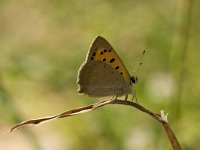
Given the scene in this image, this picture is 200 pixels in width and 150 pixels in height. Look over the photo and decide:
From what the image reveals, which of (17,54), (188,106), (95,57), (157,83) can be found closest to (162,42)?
(157,83)

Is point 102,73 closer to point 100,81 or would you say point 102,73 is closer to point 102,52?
point 100,81

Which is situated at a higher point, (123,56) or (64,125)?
(123,56)

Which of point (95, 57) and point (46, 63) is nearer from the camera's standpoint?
point (95, 57)

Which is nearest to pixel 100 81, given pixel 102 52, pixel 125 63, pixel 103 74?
pixel 103 74

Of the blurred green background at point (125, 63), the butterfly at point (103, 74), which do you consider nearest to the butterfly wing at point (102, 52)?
the butterfly at point (103, 74)

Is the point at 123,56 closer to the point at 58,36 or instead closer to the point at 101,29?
the point at 101,29

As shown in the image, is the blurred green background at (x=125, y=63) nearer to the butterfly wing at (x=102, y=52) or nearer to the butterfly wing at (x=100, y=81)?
the butterfly wing at (x=100, y=81)
